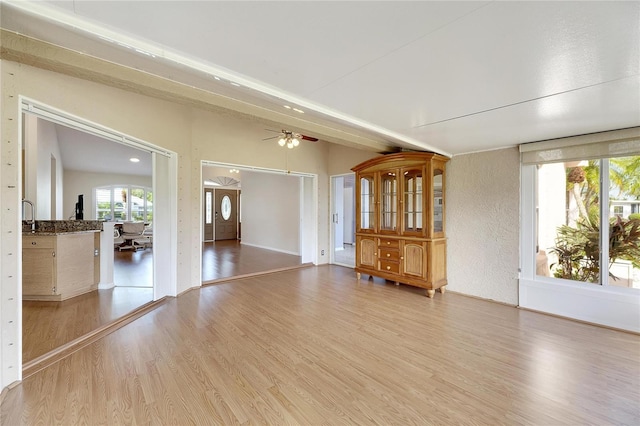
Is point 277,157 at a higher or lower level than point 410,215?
higher

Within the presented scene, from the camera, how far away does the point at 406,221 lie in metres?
4.24

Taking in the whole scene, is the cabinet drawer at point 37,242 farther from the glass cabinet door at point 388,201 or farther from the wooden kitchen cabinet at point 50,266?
the glass cabinet door at point 388,201

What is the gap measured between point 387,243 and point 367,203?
0.86 metres

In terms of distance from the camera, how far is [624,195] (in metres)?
2.96

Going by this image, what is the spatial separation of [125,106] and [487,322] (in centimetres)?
480

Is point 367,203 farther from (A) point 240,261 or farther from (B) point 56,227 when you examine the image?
(B) point 56,227

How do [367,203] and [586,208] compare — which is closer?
[586,208]

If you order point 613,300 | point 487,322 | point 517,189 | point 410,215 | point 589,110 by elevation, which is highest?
point 589,110

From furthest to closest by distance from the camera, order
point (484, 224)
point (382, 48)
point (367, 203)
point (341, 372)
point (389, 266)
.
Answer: point (367, 203) → point (389, 266) → point (484, 224) → point (341, 372) → point (382, 48)

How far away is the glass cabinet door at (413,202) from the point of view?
4.10 metres

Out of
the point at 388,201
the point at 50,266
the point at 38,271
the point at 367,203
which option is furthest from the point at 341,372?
the point at 38,271

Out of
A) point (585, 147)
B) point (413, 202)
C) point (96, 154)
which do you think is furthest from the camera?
point (96, 154)

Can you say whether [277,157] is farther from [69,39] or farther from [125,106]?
[69,39]

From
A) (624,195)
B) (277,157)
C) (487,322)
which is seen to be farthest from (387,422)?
(277,157)
